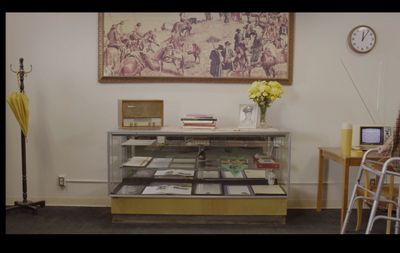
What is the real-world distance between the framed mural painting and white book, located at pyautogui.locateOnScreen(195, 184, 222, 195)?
110cm

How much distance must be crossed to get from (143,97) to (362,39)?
2.39 metres

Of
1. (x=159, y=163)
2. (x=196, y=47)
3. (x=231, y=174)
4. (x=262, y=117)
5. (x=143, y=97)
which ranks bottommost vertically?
(x=231, y=174)

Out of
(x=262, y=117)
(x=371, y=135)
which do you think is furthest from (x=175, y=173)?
(x=371, y=135)

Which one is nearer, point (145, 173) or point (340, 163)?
point (340, 163)

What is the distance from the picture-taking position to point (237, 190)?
3.16 m

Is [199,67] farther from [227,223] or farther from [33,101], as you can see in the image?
[33,101]

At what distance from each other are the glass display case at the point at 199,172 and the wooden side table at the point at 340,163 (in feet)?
1.43

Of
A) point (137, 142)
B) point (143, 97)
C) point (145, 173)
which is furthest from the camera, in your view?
point (143, 97)

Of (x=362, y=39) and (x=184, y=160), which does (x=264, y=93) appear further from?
(x=362, y=39)

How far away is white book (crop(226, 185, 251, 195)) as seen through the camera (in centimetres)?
310

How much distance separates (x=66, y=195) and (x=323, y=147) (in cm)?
285

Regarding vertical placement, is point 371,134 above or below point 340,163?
above

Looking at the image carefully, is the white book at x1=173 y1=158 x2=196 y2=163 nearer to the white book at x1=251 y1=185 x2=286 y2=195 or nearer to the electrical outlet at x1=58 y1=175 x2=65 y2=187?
the white book at x1=251 y1=185 x2=286 y2=195

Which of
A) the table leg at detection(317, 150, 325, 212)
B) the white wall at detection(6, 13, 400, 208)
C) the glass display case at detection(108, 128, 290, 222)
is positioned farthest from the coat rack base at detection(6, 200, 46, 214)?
the table leg at detection(317, 150, 325, 212)
